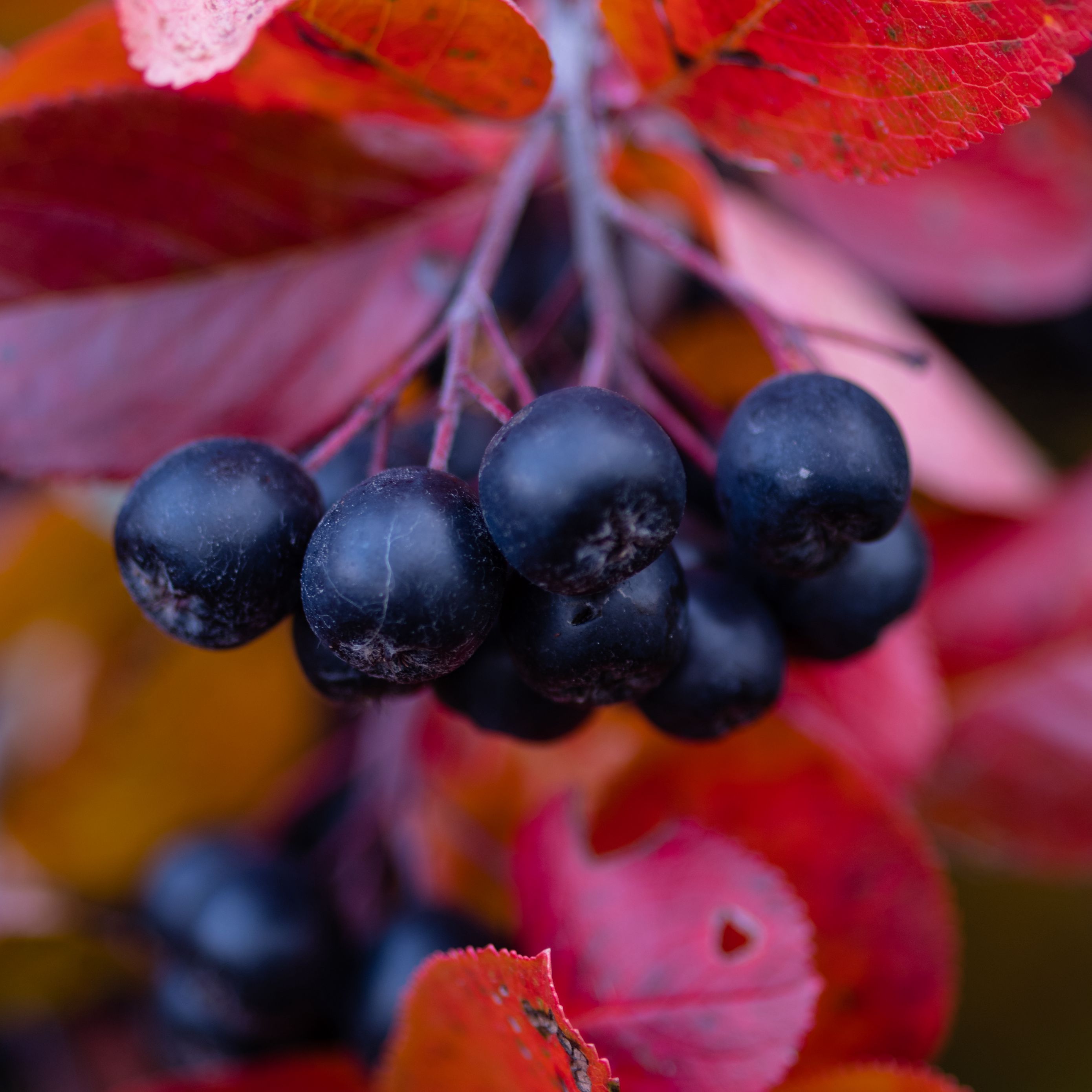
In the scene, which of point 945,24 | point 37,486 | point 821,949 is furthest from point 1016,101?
point 37,486

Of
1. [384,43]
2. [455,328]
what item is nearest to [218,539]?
[455,328]

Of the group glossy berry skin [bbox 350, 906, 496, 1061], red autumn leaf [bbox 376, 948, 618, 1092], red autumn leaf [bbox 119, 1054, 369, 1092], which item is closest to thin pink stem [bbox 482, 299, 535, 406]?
red autumn leaf [bbox 376, 948, 618, 1092]

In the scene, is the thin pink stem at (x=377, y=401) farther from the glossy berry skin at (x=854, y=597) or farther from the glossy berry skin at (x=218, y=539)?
the glossy berry skin at (x=854, y=597)

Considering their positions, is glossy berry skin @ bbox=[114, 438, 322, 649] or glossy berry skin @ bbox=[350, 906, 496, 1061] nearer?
glossy berry skin @ bbox=[114, 438, 322, 649]

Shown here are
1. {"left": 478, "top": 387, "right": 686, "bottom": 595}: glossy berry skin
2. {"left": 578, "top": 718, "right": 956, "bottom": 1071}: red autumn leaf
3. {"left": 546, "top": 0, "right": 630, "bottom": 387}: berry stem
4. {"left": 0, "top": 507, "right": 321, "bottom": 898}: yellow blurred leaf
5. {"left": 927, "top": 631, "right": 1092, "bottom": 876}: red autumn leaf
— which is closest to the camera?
{"left": 478, "top": 387, "right": 686, "bottom": 595}: glossy berry skin

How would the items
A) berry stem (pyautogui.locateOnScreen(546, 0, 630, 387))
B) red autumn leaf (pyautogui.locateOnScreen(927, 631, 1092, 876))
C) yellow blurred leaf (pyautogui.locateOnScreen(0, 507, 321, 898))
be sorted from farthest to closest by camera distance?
1. yellow blurred leaf (pyautogui.locateOnScreen(0, 507, 321, 898))
2. red autumn leaf (pyautogui.locateOnScreen(927, 631, 1092, 876))
3. berry stem (pyautogui.locateOnScreen(546, 0, 630, 387))

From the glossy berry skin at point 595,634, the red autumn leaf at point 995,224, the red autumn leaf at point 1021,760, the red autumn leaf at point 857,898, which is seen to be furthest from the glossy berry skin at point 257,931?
the red autumn leaf at point 995,224

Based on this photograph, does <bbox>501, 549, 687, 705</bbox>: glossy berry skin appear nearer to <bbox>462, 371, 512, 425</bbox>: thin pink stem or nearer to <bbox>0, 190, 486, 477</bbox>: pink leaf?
<bbox>462, 371, 512, 425</bbox>: thin pink stem
